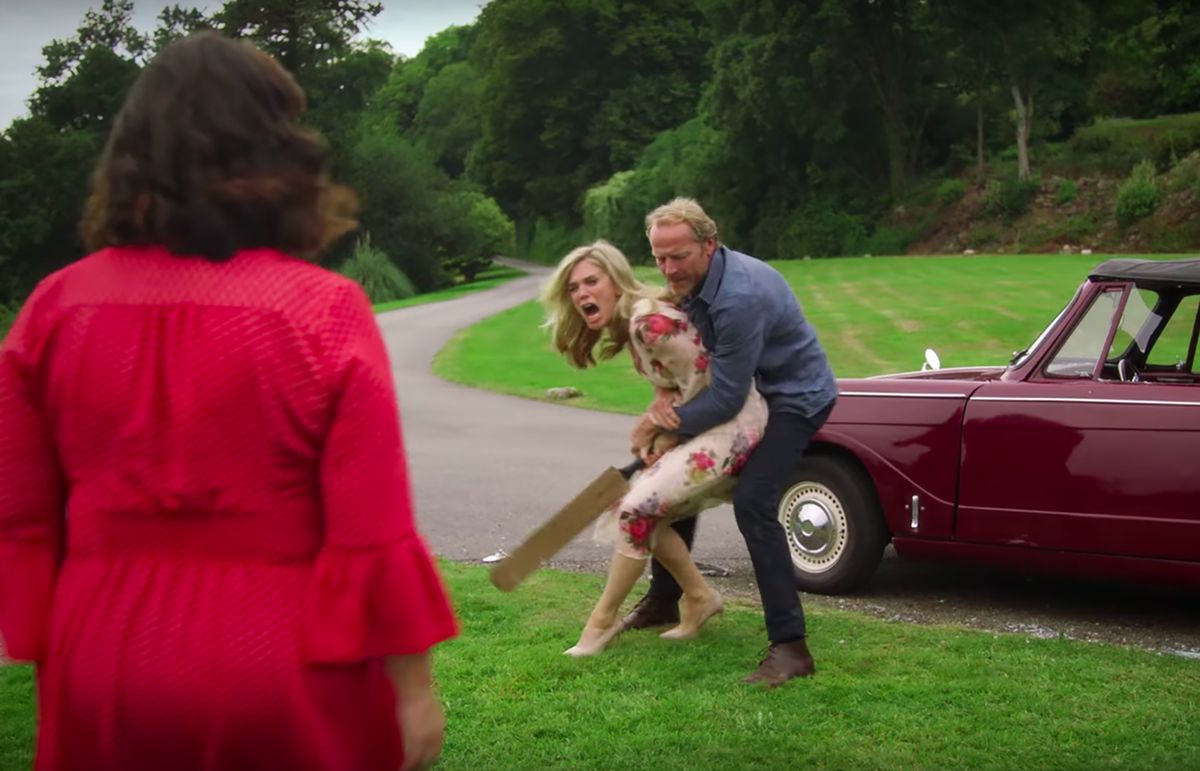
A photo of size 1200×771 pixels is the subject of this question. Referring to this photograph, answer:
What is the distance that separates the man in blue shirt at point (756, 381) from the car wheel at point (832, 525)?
157 centimetres

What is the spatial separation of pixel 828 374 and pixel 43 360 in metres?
3.85

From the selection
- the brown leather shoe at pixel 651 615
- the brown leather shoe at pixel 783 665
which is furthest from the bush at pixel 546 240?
the brown leather shoe at pixel 783 665

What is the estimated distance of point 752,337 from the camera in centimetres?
525

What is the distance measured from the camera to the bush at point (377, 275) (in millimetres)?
50469

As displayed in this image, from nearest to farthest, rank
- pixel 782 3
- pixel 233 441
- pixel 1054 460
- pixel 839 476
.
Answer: pixel 233 441, pixel 1054 460, pixel 839 476, pixel 782 3

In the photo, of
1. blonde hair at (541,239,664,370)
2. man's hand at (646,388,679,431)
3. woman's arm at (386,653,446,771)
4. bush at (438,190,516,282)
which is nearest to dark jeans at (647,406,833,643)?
man's hand at (646,388,679,431)

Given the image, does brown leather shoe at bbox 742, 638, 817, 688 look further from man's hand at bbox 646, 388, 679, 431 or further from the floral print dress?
man's hand at bbox 646, 388, 679, 431

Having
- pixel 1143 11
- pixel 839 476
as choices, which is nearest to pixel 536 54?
pixel 1143 11

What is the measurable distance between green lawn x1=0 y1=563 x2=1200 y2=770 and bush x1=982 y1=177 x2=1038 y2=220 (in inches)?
1727

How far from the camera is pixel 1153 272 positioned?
6637mm

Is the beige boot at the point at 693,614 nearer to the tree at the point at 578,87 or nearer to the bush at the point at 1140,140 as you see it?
the bush at the point at 1140,140

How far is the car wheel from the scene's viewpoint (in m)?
7.00

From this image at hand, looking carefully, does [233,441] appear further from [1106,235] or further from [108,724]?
[1106,235]

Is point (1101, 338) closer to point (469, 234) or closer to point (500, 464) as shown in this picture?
point (500, 464)
